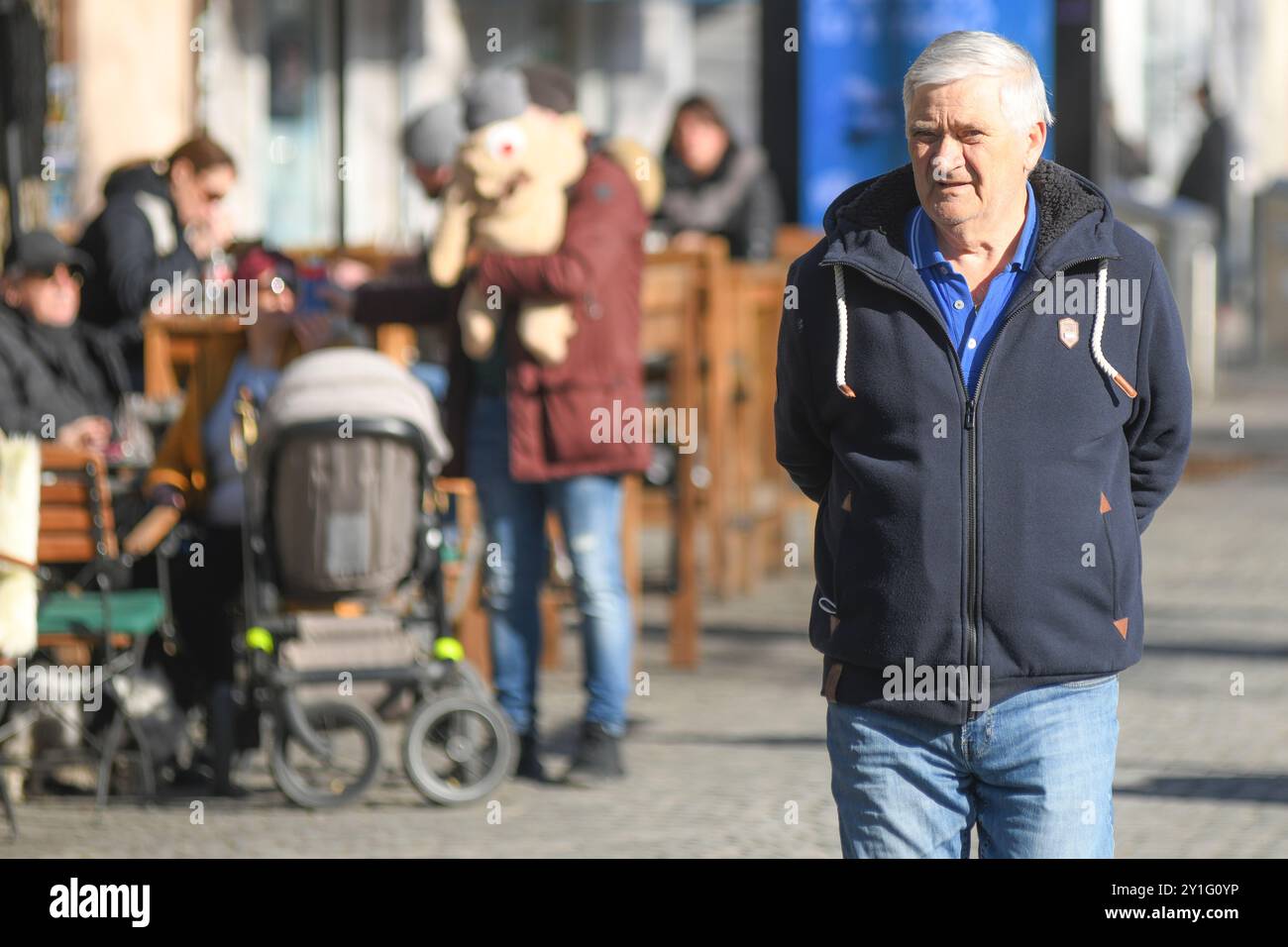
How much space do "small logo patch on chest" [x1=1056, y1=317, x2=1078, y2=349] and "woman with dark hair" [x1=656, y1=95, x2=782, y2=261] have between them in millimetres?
8689

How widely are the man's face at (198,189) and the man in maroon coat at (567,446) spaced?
214cm

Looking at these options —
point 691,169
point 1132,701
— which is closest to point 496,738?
point 1132,701

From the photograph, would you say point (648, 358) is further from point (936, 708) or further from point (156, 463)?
point (936, 708)

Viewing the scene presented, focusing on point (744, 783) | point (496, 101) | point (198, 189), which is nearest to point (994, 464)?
point (744, 783)

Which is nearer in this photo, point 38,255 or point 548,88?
point 548,88

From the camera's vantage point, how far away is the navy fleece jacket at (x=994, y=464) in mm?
3771

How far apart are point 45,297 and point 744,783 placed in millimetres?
2911

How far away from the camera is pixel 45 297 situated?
8414mm

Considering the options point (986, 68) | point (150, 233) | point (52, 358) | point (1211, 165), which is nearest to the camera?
point (986, 68)

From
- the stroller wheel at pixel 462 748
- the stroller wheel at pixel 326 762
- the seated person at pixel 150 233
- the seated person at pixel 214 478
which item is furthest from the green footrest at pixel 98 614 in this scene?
the seated person at pixel 150 233

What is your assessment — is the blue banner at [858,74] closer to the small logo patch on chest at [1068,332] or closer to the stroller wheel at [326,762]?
the stroller wheel at [326,762]

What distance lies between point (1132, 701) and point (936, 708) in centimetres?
523

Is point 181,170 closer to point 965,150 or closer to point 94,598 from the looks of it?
point 94,598

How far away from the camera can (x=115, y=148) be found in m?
18.1
